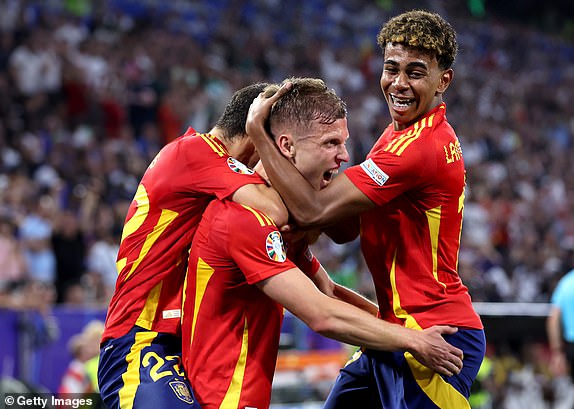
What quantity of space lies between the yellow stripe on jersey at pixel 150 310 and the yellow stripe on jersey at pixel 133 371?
4cm

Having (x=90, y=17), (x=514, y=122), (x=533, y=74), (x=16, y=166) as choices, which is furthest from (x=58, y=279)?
(x=533, y=74)

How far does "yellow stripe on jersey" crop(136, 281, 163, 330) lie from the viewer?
3.68m

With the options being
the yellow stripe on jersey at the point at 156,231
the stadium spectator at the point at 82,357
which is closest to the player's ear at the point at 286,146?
the yellow stripe on jersey at the point at 156,231

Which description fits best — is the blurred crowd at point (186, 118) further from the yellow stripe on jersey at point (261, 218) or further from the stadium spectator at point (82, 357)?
the yellow stripe on jersey at point (261, 218)

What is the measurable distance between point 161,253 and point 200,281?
29cm

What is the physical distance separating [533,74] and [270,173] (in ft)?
70.1

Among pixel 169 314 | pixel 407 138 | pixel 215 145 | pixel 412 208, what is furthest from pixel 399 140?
pixel 169 314

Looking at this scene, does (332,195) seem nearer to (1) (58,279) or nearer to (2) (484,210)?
(1) (58,279)

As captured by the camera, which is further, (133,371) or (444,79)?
(444,79)

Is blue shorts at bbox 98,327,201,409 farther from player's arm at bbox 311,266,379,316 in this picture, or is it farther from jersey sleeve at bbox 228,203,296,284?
player's arm at bbox 311,266,379,316

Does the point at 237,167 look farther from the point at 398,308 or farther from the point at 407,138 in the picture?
the point at 398,308

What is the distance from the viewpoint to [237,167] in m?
3.62

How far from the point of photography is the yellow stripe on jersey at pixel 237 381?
11.1 ft

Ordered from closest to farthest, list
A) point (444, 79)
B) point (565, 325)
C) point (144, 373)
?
point (144, 373) < point (444, 79) < point (565, 325)
